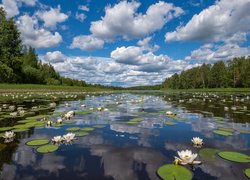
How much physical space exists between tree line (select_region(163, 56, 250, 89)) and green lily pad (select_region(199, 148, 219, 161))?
81.5 meters

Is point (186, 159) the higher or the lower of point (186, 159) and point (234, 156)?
the higher

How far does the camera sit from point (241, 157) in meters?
3.91

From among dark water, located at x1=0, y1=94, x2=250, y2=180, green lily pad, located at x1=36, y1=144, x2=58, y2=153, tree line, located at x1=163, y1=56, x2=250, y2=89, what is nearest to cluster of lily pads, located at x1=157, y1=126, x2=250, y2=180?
dark water, located at x1=0, y1=94, x2=250, y2=180

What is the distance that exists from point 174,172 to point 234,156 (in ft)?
5.20

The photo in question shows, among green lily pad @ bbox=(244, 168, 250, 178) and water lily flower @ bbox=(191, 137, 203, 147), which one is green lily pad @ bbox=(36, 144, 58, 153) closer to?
water lily flower @ bbox=(191, 137, 203, 147)

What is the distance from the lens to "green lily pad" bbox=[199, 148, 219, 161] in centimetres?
394

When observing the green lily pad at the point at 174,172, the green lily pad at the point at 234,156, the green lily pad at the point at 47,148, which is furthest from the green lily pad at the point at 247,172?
the green lily pad at the point at 47,148

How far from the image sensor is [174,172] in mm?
3178

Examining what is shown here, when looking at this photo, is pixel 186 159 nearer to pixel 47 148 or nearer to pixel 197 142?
pixel 197 142

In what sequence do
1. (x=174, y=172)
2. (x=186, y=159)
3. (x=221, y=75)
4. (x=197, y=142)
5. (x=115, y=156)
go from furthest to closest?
(x=221, y=75), (x=197, y=142), (x=115, y=156), (x=186, y=159), (x=174, y=172)

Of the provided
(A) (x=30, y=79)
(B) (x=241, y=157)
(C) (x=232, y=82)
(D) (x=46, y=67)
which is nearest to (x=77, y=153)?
(B) (x=241, y=157)

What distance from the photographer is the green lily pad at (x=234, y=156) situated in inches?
148

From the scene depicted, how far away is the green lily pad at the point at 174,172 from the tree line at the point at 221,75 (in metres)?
82.9

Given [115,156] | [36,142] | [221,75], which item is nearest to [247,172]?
[115,156]
